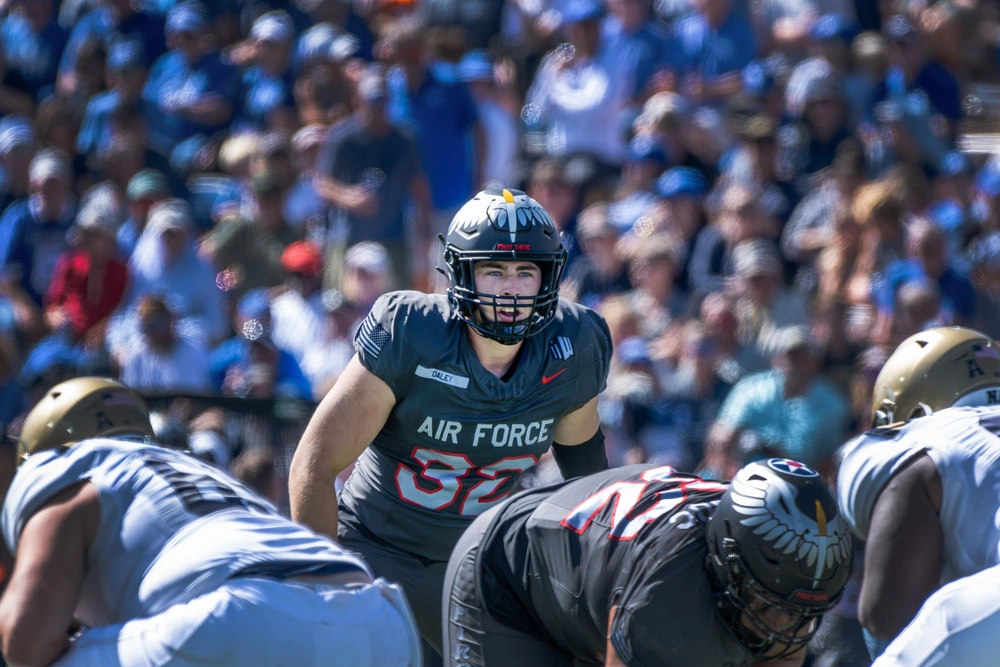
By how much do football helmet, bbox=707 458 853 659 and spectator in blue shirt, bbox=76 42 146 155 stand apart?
9.36 metres

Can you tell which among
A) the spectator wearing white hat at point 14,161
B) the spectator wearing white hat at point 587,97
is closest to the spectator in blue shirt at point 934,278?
the spectator wearing white hat at point 587,97

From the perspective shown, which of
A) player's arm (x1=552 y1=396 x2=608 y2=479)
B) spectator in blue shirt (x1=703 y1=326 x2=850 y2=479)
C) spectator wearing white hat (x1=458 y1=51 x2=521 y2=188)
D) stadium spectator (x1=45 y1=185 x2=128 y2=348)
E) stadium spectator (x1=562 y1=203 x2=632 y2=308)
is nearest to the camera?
player's arm (x1=552 y1=396 x2=608 y2=479)

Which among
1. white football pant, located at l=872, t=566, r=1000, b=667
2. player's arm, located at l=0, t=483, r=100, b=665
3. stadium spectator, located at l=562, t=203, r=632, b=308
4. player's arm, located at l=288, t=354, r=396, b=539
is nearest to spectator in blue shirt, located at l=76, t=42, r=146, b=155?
stadium spectator, located at l=562, t=203, r=632, b=308

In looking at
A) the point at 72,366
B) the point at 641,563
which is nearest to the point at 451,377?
the point at 641,563

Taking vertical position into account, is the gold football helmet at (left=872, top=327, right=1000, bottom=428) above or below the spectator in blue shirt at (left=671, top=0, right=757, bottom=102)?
below

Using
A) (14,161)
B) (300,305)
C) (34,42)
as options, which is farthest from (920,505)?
(34,42)

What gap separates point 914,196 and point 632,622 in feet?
19.0

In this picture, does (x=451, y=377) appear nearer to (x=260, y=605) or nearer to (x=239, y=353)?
(x=260, y=605)

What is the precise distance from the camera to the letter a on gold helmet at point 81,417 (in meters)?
3.88

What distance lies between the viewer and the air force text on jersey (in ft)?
14.5

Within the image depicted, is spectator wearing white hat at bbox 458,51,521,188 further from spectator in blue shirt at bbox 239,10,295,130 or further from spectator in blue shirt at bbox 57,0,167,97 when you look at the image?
spectator in blue shirt at bbox 57,0,167,97

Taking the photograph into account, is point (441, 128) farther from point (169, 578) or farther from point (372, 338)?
point (169, 578)

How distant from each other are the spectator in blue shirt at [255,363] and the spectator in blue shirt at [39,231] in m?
2.03

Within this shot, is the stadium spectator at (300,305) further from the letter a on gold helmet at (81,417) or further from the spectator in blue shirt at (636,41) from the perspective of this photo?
the letter a on gold helmet at (81,417)
